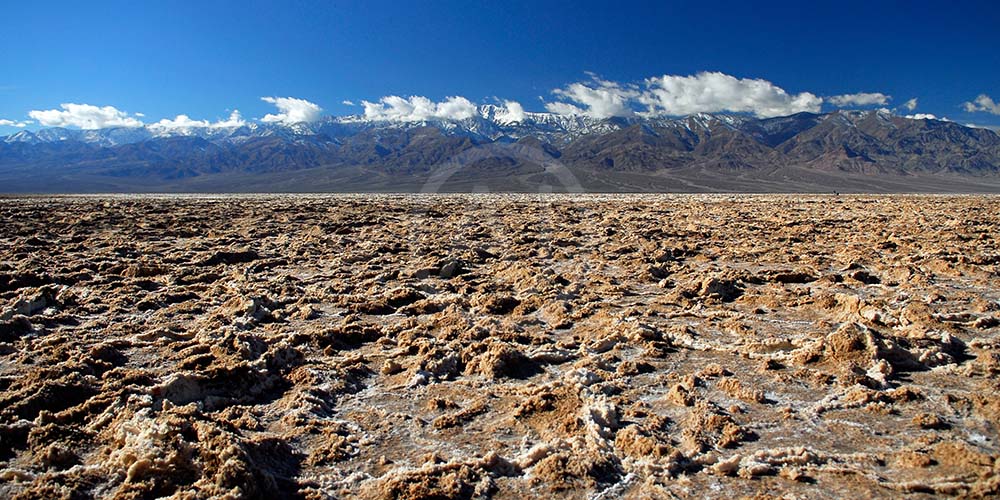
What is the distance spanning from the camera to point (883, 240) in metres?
13.1

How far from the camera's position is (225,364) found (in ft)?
17.6

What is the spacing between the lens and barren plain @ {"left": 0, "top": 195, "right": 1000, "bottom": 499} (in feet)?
11.6

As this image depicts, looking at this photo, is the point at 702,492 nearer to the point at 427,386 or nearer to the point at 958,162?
the point at 427,386

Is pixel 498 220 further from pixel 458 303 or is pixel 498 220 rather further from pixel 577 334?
pixel 577 334

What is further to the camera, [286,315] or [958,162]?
[958,162]

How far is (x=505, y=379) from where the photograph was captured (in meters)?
5.27

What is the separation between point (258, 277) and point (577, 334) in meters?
6.10

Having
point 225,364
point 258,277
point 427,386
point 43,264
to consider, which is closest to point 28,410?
point 225,364

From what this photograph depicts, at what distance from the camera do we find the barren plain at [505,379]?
3.53m

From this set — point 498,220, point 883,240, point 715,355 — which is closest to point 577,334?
point 715,355

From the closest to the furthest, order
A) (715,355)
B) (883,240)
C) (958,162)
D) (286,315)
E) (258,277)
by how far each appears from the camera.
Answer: (715,355) < (286,315) < (258,277) < (883,240) < (958,162)

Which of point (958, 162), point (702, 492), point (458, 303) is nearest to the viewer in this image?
point (702, 492)

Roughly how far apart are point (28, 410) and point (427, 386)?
2.96 m

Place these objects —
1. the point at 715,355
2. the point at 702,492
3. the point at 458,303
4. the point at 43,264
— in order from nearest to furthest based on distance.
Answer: the point at 702,492 < the point at 715,355 < the point at 458,303 < the point at 43,264
